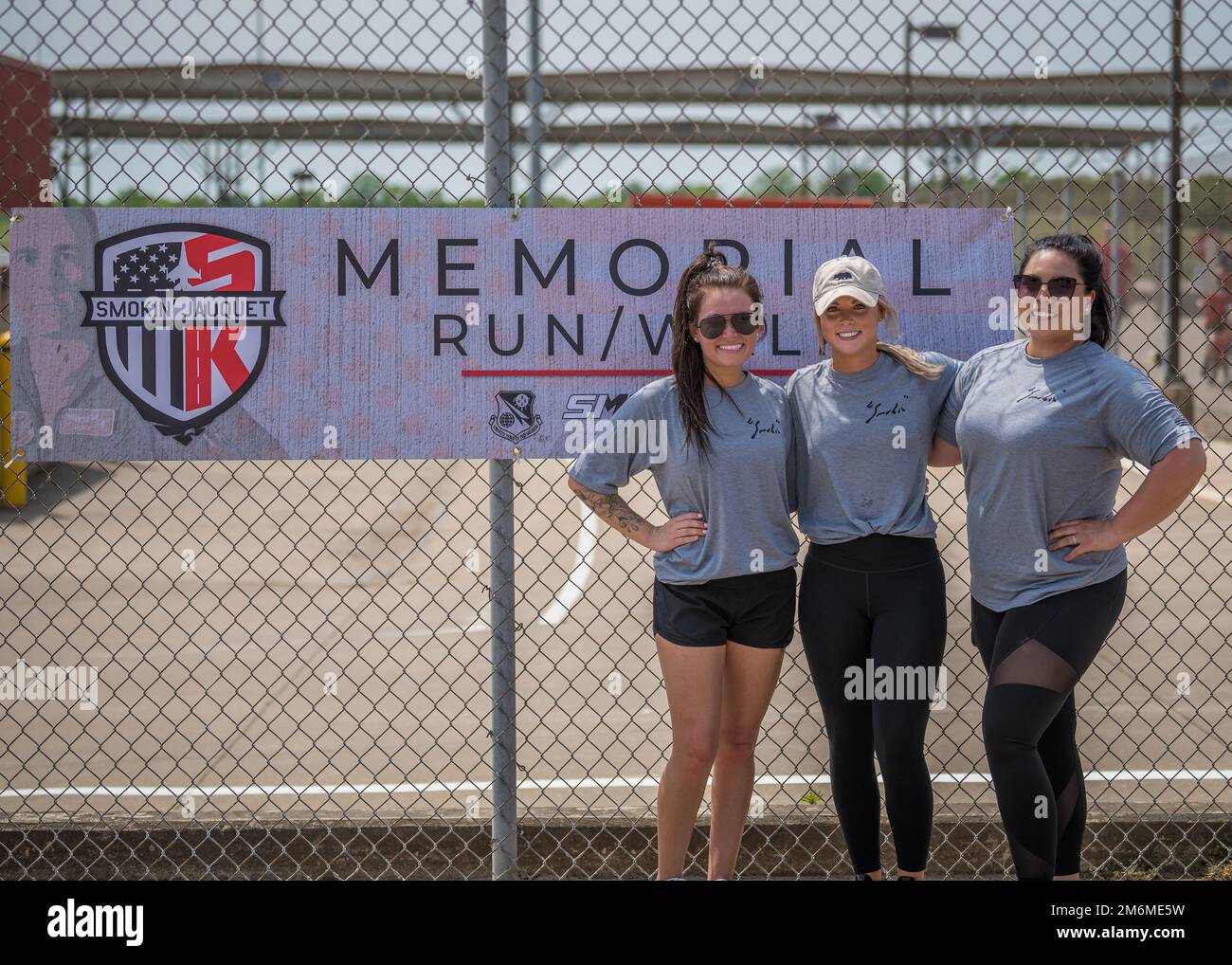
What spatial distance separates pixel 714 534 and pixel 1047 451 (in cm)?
91

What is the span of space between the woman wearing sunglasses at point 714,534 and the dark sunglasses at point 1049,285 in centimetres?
71

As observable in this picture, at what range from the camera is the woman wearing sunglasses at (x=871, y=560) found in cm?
299

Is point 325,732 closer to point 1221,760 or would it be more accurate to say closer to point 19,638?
point 19,638

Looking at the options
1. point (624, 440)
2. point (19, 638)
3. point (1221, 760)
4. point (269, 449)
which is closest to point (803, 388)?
point (624, 440)

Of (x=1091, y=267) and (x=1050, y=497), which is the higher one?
(x=1091, y=267)

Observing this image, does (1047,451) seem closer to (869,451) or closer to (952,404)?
(952,404)

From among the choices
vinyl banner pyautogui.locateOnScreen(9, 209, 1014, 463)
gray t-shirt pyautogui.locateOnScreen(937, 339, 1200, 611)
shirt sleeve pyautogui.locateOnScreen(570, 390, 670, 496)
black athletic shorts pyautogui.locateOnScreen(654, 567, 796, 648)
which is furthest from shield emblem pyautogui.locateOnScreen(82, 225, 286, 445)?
gray t-shirt pyautogui.locateOnScreen(937, 339, 1200, 611)

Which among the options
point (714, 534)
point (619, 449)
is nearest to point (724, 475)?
point (714, 534)

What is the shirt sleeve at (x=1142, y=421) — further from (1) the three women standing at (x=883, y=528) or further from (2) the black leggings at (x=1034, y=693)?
(2) the black leggings at (x=1034, y=693)

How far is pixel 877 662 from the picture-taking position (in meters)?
3.00

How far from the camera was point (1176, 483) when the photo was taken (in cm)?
277

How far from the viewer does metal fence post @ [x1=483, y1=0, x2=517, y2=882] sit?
3297 millimetres

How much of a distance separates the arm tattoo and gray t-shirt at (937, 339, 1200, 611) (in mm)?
938
